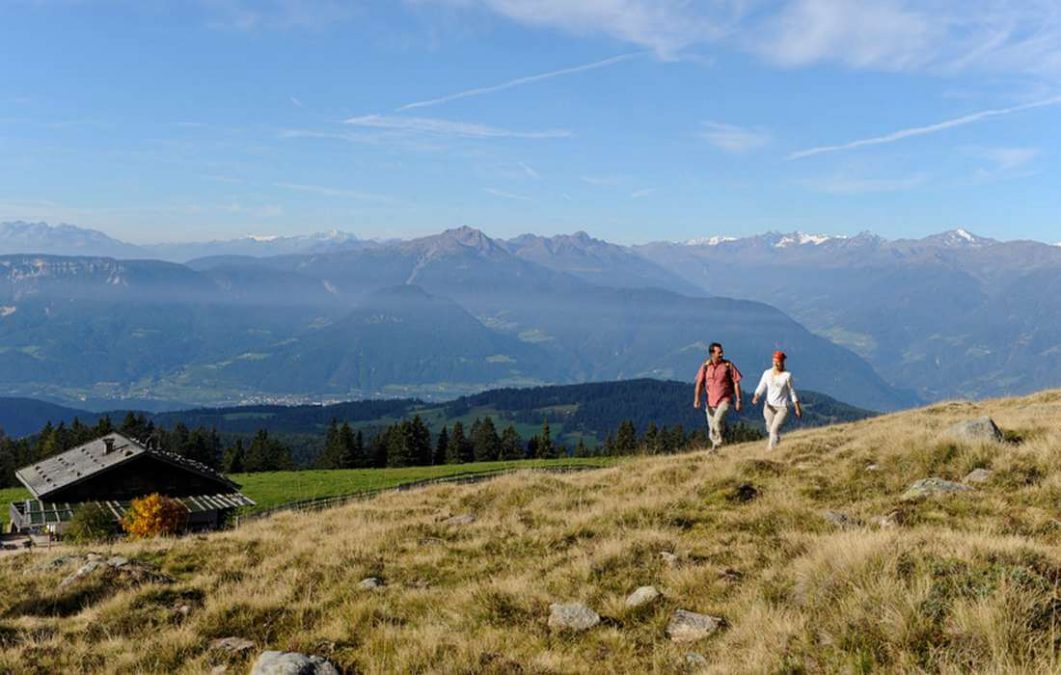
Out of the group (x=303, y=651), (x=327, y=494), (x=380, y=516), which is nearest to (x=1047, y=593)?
(x=303, y=651)

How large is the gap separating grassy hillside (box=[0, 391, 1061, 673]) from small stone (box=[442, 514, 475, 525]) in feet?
1.36

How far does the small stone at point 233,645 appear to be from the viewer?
729 cm

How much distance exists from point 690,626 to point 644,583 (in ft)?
4.92

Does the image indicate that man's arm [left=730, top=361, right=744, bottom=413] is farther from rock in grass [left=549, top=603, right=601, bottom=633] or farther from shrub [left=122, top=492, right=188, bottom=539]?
shrub [left=122, top=492, right=188, bottom=539]

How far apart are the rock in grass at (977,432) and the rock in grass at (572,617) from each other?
10736 mm

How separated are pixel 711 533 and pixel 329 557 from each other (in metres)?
6.22

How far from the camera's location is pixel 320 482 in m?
62.8

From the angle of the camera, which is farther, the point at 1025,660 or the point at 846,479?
the point at 846,479

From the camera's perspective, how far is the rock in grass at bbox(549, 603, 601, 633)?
7283 millimetres

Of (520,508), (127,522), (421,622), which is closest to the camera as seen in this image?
(421,622)

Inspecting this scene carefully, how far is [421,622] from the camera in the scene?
765cm

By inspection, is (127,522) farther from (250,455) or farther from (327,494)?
(250,455)

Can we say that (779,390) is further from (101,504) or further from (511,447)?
(511,447)

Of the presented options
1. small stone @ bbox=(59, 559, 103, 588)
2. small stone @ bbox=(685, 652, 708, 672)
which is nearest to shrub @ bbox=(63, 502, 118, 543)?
small stone @ bbox=(59, 559, 103, 588)
